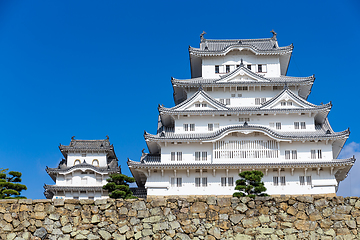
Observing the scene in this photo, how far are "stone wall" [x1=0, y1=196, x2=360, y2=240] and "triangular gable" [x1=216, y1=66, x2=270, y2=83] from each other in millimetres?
29426

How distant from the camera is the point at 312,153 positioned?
136 feet

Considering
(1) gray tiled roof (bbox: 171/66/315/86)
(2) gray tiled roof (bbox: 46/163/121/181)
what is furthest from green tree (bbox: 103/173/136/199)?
(1) gray tiled roof (bbox: 171/66/315/86)

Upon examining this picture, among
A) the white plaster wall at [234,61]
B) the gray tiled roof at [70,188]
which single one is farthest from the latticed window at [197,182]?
the white plaster wall at [234,61]

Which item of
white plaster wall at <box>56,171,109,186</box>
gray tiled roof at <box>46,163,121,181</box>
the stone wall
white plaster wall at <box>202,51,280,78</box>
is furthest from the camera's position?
white plaster wall at <box>56,171,109,186</box>

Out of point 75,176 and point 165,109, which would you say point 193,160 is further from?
point 75,176

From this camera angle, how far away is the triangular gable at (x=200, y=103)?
143ft

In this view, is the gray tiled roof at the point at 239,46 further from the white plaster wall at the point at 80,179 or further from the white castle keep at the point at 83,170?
the white plaster wall at the point at 80,179

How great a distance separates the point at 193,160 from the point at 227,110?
6035mm

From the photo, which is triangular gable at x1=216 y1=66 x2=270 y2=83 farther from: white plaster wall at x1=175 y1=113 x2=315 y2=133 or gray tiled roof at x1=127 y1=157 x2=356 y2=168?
gray tiled roof at x1=127 y1=157 x2=356 y2=168

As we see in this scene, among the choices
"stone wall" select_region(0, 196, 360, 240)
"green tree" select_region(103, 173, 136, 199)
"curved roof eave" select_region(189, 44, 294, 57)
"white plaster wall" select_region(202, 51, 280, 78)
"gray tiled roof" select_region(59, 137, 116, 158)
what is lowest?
"stone wall" select_region(0, 196, 360, 240)

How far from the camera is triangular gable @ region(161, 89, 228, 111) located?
4372 centimetres

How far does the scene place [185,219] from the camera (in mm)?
17156

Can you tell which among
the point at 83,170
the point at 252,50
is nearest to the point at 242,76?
the point at 252,50

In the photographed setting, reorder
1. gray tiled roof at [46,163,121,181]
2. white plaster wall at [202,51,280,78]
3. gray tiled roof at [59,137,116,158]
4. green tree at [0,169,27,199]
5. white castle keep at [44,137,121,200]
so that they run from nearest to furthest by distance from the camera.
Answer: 1. green tree at [0,169,27,199]
2. white castle keep at [44,137,121,200]
3. white plaster wall at [202,51,280,78]
4. gray tiled roof at [46,163,121,181]
5. gray tiled roof at [59,137,116,158]
